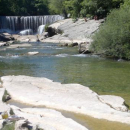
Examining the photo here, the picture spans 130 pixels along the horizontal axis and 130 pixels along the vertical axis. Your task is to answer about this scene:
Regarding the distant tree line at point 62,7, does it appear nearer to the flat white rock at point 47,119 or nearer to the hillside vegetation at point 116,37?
the hillside vegetation at point 116,37

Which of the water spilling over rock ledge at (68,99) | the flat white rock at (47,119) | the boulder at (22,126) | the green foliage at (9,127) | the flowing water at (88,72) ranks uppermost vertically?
the boulder at (22,126)

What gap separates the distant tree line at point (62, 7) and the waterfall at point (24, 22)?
3795 millimetres

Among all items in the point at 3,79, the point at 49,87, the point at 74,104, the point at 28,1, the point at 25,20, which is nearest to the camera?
the point at 74,104

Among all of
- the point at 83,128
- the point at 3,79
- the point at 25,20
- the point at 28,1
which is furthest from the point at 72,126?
the point at 28,1

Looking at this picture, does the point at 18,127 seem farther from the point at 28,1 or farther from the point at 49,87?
the point at 28,1

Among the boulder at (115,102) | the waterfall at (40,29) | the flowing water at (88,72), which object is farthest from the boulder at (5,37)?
the boulder at (115,102)

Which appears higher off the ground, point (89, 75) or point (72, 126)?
point (72, 126)

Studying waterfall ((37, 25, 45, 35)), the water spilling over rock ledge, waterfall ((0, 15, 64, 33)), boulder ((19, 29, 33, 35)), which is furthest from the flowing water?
waterfall ((0, 15, 64, 33))

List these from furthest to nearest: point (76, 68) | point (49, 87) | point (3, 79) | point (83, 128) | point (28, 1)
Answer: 1. point (28, 1)
2. point (76, 68)
3. point (3, 79)
4. point (49, 87)
5. point (83, 128)

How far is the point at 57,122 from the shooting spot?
23.4ft

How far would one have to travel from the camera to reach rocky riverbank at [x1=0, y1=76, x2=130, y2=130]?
7.05m

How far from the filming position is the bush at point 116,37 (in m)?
20.9

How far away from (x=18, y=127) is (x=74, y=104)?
3029mm

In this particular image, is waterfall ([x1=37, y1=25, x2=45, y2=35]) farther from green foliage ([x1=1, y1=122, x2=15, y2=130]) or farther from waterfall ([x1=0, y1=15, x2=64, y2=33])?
green foliage ([x1=1, y1=122, x2=15, y2=130])
